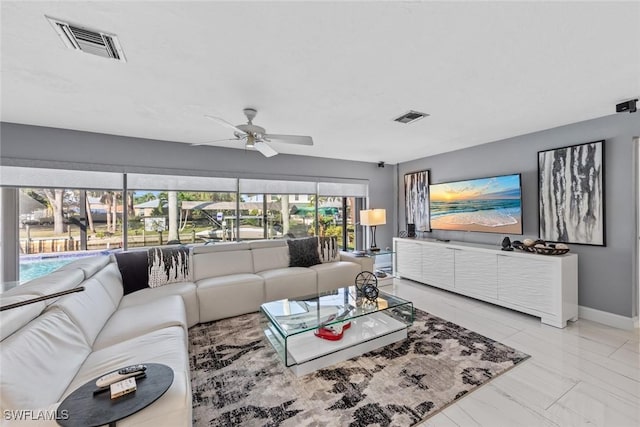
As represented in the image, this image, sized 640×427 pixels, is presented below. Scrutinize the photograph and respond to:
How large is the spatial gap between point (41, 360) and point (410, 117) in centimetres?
346

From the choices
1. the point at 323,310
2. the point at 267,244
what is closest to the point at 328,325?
the point at 323,310

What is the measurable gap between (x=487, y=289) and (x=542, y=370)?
1555 mm

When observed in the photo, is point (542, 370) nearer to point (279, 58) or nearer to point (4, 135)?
point (279, 58)

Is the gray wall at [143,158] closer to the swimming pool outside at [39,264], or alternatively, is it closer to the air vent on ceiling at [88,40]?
the swimming pool outside at [39,264]

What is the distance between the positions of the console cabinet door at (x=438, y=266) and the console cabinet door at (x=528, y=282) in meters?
0.72

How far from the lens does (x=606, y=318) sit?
297cm

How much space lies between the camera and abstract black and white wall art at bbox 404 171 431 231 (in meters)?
5.13

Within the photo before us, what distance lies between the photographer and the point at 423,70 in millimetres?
1978

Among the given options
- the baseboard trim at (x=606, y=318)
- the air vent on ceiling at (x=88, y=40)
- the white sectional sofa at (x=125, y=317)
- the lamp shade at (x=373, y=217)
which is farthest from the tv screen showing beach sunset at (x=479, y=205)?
the air vent on ceiling at (x=88, y=40)

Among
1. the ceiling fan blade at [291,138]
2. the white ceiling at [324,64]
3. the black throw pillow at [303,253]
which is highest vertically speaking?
the white ceiling at [324,64]

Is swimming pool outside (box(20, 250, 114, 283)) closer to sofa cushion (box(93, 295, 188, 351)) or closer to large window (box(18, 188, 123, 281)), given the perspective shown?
large window (box(18, 188, 123, 281))

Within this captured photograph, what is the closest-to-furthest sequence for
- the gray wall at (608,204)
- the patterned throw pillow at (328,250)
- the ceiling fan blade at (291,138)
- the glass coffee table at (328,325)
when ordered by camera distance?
the glass coffee table at (328,325)
the ceiling fan blade at (291,138)
the gray wall at (608,204)
the patterned throw pillow at (328,250)

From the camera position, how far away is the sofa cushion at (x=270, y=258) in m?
3.88

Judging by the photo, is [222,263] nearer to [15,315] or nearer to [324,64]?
[15,315]
